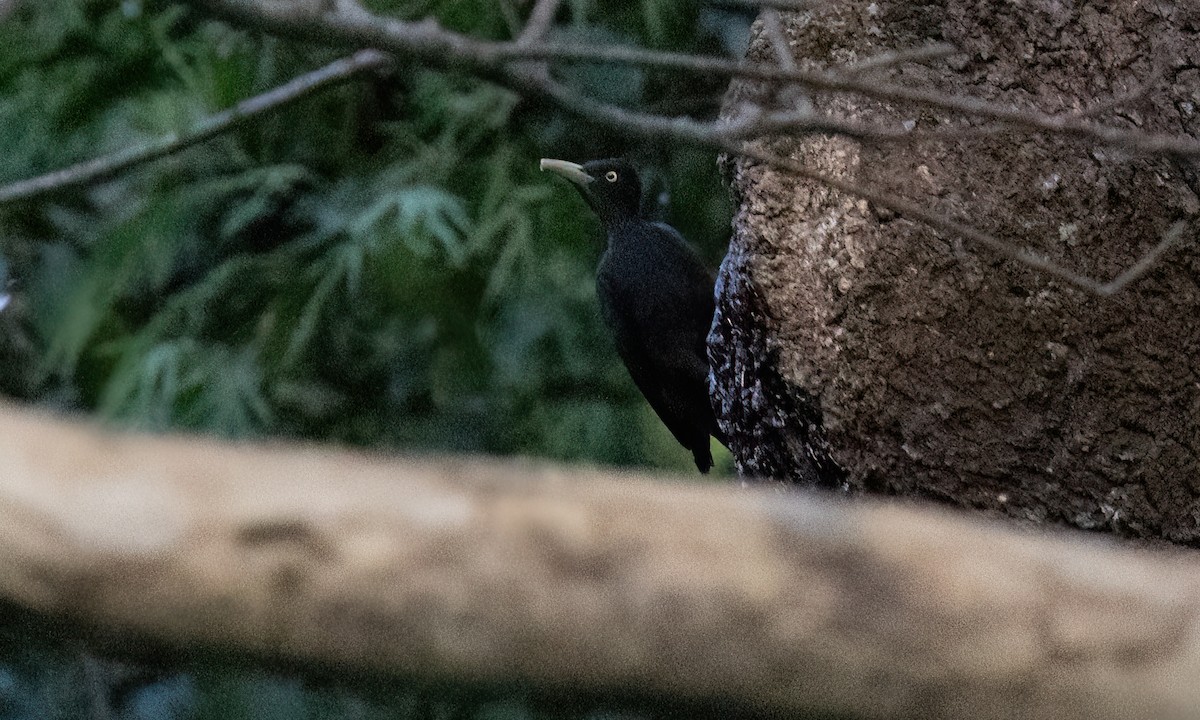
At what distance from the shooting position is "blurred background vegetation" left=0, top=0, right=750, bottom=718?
2.82 meters

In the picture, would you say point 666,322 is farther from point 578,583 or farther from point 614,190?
point 578,583

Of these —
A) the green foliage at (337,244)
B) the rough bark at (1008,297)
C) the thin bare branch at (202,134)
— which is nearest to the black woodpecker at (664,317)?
the rough bark at (1008,297)

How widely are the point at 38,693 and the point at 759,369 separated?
6.81 feet

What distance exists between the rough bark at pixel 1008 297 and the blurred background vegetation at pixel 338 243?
1.14m

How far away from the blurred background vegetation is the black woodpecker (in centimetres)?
56

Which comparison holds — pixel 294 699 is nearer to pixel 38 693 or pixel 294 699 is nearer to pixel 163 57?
pixel 38 693

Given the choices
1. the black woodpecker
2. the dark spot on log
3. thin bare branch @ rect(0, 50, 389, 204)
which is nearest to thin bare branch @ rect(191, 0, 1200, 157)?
thin bare branch @ rect(0, 50, 389, 204)

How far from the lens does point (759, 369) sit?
172cm

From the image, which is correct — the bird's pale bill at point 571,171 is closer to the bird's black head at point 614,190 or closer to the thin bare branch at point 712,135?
the bird's black head at point 614,190

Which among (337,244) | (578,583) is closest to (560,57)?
(578,583)

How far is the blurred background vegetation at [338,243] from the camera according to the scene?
2.82 m

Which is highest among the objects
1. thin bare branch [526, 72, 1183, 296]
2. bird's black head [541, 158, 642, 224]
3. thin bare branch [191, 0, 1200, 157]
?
thin bare branch [191, 0, 1200, 157]

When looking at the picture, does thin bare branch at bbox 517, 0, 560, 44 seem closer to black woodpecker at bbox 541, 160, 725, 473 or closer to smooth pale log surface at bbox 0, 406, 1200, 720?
smooth pale log surface at bbox 0, 406, 1200, 720

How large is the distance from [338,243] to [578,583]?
8.08 feet
